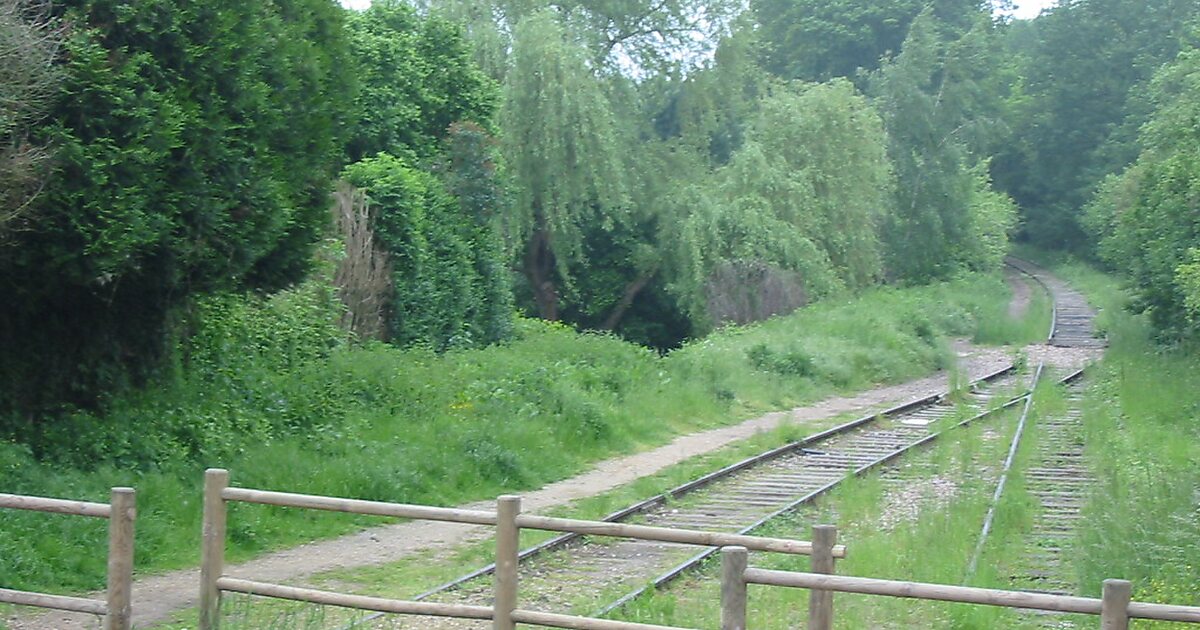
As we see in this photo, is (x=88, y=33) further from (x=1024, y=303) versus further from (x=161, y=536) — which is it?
(x=1024, y=303)

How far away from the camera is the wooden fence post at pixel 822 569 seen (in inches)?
259

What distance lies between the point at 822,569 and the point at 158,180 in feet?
27.2

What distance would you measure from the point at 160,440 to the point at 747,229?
2529cm

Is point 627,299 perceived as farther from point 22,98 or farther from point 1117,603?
point 1117,603

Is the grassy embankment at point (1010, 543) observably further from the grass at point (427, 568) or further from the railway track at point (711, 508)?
the grass at point (427, 568)

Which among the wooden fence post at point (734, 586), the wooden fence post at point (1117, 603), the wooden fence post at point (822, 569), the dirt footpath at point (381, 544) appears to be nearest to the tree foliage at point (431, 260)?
the dirt footpath at point (381, 544)

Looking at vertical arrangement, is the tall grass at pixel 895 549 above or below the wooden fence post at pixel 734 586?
below

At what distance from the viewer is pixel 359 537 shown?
522 inches

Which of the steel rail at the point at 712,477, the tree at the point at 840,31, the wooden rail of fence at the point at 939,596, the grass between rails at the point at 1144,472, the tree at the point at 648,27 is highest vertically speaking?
the tree at the point at 840,31

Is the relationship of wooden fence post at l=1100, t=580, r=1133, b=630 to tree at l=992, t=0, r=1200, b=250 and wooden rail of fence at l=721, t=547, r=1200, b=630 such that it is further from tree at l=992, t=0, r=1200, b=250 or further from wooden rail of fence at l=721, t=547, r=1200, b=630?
tree at l=992, t=0, r=1200, b=250

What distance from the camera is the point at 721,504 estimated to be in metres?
15.6

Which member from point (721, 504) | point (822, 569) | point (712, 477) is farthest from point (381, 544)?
point (822, 569)

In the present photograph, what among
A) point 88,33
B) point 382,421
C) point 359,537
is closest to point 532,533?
point 359,537

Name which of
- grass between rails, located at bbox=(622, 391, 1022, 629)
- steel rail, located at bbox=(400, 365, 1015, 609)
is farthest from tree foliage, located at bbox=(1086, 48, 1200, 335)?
grass between rails, located at bbox=(622, 391, 1022, 629)
